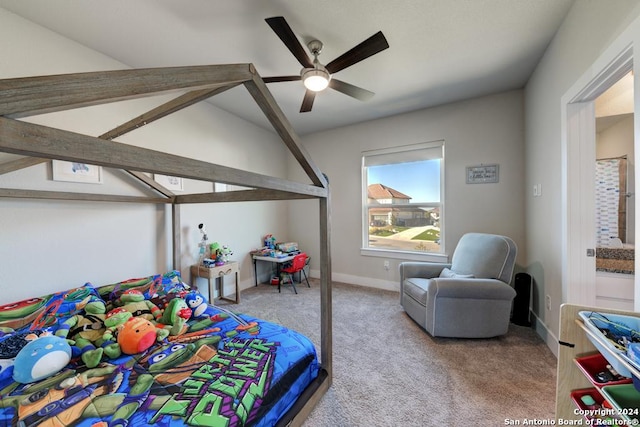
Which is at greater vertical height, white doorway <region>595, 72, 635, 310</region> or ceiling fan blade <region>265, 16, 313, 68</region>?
ceiling fan blade <region>265, 16, 313, 68</region>

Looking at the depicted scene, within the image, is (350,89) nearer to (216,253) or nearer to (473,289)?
(473,289)

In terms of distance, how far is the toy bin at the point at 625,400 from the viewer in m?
0.78

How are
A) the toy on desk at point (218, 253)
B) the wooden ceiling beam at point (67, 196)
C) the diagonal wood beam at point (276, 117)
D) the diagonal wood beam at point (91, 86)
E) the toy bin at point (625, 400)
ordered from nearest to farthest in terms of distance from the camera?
the diagonal wood beam at point (91, 86)
the toy bin at point (625, 400)
the diagonal wood beam at point (276, 117)
the wooden ceiling beam at point (67, 196)
the toy on desk at point (218, 253)

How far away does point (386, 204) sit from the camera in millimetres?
3711

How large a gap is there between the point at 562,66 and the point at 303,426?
320 centimetres

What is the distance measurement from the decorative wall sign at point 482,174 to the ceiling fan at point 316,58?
6.12 feet

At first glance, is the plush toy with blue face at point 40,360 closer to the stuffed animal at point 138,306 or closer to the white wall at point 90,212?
the stuffed animal at point 138,306

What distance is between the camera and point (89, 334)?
1502 mm

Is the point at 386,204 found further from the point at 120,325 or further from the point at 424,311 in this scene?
the point at 120,325

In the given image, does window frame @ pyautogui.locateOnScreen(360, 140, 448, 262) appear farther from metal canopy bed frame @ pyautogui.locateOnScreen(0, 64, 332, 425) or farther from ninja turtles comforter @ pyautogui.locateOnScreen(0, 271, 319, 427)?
ninja turtles comforter @ pyautogui.locateOnScreen(0, 271, 319, 427)

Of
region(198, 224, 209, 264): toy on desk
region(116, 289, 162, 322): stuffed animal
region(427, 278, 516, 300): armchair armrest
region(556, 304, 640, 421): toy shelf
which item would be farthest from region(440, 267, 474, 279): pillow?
region(198, 224, 209, 264): toy on desk

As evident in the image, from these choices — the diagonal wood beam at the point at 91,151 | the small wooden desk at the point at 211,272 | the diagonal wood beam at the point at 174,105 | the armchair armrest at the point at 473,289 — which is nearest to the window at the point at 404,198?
the armchair armrest at the point at 473,289

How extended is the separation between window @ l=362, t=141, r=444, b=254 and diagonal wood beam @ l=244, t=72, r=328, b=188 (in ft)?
8.10

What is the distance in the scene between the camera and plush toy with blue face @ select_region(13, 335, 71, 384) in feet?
3.78
